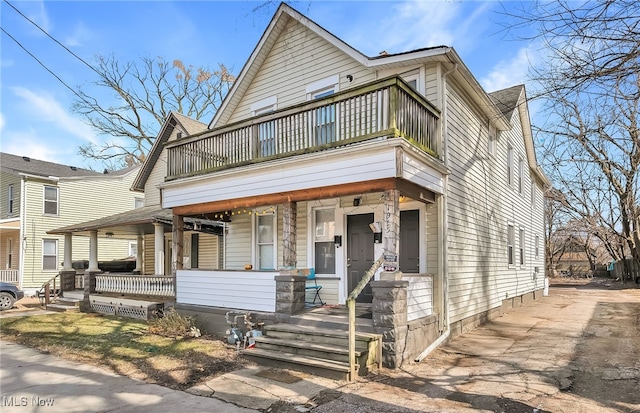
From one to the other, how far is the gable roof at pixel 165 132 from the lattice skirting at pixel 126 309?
239 inches

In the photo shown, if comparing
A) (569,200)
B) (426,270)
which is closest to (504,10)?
(426,270)

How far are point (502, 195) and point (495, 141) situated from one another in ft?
5.87

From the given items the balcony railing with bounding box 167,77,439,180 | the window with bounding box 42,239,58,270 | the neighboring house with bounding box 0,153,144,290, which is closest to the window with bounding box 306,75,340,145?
the balcony railing with bounding box 167,77,439,180

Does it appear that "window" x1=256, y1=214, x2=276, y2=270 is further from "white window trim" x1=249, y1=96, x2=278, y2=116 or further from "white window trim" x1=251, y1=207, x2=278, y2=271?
"white window trim" x1=249, y1=96, x2=278, y2=116

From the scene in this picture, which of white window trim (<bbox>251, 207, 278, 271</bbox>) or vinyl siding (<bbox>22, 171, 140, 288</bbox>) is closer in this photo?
white window trim (<bbox>251, 207, 278, 271</bbox>)

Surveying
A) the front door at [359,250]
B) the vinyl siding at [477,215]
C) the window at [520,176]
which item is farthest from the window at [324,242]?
the window at [520,176]

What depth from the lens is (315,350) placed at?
7211mm

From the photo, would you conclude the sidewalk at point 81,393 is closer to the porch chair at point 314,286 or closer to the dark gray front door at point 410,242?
the porch chair at point 314,286

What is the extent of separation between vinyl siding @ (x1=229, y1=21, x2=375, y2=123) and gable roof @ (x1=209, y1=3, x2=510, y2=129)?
0.23 metres

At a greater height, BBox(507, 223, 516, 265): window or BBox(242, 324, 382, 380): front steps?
BBox(507, 223, 516, 265): window

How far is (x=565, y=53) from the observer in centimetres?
490

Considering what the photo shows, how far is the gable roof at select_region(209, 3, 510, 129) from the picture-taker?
8984 mm

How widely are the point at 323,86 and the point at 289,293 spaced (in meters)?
5.42

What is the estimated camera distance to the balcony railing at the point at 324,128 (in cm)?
755
